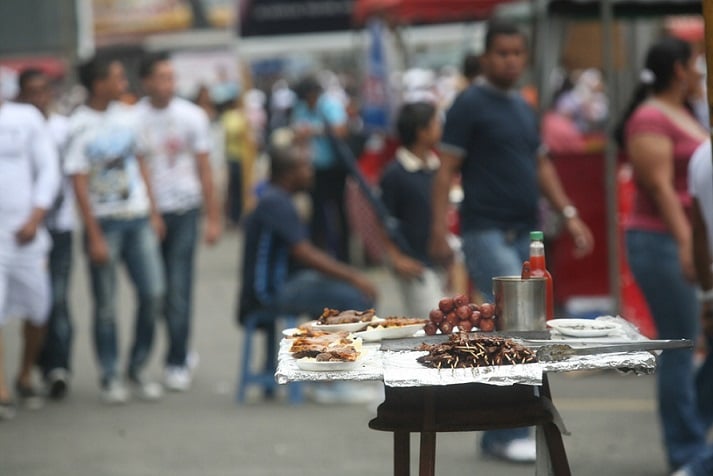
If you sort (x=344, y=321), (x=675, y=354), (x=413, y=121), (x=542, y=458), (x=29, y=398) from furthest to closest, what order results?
(x=29, y=398), (x=413, y=121), (x=675, y=354), (x=344, y=321), (x=542, y=458)

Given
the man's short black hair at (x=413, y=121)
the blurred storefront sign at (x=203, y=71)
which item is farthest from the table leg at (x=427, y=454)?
the blurred storefront sign at (x=203, y=71)

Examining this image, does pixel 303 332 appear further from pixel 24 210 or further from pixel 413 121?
pixel 24 210

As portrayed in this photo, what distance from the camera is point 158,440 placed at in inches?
321

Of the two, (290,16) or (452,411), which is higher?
(290,16)

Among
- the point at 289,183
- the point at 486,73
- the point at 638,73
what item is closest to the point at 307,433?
the point at 289,183

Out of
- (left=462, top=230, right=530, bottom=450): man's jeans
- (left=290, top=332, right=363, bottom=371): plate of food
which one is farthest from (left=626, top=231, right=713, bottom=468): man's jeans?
(left=290, top=332, right=363, bottom=371): plate of food

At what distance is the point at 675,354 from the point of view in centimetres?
677

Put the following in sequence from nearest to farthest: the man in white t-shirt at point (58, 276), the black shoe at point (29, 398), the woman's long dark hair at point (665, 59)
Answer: the woman's long dark hair at point (665, 59), the black shoe at point (29, 398), the man in white t-shirt at point (58, 276)

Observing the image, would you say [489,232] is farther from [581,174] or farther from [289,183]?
[581,174]

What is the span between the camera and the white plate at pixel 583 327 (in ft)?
15.3

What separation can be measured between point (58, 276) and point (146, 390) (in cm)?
96

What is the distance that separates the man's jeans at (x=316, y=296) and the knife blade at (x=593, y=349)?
14.3 ft

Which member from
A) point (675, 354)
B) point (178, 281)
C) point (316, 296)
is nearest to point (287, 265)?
point (316, 296)

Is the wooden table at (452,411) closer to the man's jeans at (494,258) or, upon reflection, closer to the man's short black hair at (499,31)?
the man's jeans at (494,258)
